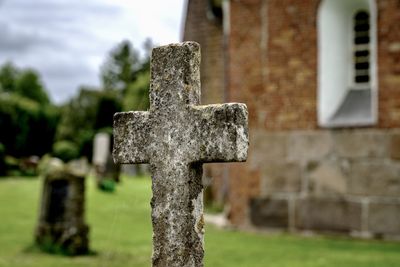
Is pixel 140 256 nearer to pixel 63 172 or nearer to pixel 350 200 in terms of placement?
pixel 63 172

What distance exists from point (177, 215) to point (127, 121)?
71cm

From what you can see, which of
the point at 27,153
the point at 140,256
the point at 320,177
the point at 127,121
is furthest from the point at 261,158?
the point at 27,153

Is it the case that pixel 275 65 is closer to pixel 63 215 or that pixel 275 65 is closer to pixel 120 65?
pixel 63 215

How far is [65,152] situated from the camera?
33.8 meters

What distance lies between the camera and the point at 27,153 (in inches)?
1298

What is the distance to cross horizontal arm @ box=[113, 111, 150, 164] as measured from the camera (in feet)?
14.2

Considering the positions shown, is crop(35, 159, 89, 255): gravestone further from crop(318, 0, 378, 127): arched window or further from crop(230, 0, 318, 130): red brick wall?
crop(318, 0, 378, 127): arched window

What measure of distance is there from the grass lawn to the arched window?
2196mm

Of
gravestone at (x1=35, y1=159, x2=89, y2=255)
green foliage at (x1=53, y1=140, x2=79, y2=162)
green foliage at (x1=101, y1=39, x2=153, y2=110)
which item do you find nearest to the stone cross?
→ gravestone at (x1=35, y1=159, x2=89, y2=255)

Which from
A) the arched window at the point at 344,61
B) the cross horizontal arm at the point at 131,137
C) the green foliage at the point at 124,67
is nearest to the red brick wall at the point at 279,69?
the arched window at the point at 344,61

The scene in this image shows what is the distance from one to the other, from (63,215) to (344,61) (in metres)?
5.48

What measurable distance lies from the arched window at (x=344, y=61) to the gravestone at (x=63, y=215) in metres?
4.34

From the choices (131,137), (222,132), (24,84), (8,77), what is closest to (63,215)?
(131,137)

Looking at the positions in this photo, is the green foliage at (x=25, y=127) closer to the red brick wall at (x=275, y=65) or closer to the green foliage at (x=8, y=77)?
the red brick wall at (x=275, y=65)
